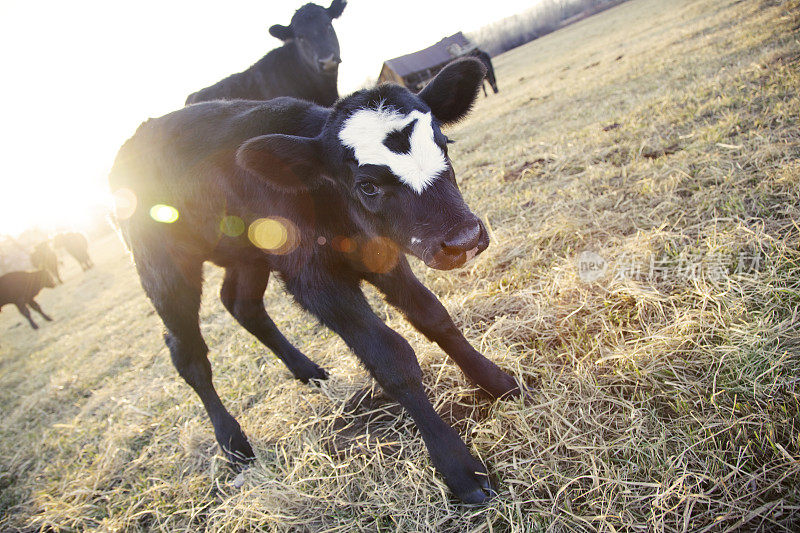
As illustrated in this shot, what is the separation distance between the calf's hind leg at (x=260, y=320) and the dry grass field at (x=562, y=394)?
16cm

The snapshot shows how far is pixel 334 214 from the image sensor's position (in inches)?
86.1

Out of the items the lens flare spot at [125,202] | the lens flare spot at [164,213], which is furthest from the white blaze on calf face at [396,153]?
the lens flare spot at [125,202]

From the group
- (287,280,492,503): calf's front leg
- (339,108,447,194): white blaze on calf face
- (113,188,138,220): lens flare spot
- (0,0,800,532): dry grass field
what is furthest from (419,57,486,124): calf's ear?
(113,188,138,220): lens flare spot

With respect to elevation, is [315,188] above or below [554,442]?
above

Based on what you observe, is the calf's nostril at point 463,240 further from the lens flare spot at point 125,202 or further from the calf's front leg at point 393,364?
the lens flare spot at point 125,202

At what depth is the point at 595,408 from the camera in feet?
6.39

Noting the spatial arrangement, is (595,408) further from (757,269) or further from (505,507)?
(757,269)

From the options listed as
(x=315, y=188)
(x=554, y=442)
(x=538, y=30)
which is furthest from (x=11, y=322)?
(x=538, y=30)

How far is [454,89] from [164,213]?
6.71 feet

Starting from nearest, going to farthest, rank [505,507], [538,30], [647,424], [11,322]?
[505,507] → [647,424] → [11,322] → [538,30]

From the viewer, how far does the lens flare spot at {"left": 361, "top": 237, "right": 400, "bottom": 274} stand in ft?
6.98

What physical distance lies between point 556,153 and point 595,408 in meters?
4.77

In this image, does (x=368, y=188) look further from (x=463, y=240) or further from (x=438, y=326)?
(x=438, y=326)

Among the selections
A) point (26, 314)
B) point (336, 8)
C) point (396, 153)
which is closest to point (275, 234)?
point (396, 153)
